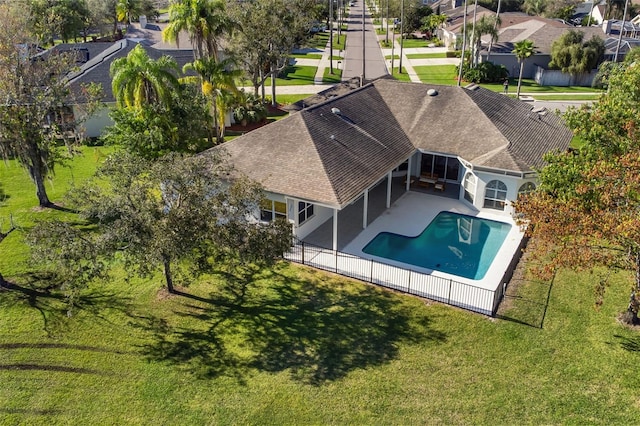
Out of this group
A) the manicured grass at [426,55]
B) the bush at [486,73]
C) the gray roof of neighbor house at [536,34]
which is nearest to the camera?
the bush at [486,73]

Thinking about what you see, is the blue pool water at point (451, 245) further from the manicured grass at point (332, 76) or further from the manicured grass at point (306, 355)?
the manicured grass at point (332, 76)

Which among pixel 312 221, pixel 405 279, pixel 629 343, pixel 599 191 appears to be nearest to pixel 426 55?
pixel 312 221

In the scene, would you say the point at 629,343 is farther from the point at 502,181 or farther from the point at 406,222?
the point at 406,222

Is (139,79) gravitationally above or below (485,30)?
below

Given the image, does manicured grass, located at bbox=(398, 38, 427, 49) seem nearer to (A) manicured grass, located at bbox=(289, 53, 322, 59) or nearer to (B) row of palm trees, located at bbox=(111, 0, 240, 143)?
(A) manicured grass, located at bbox=(289, 53, 322, 59)

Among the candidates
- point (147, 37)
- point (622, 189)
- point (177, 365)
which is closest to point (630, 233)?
point (622, 189)

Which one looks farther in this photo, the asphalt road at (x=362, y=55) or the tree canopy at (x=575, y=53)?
the asphalt road at (x=362, y=55)

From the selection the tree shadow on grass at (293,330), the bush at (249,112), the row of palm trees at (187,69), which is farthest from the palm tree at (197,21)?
the tree shadow on grass at (293,330)
